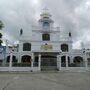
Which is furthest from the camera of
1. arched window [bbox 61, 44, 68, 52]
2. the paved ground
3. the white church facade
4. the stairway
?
arched window [bbox 61, 44, 68, 52]

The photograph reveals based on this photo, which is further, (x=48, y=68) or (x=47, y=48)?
(x=47, y=48)

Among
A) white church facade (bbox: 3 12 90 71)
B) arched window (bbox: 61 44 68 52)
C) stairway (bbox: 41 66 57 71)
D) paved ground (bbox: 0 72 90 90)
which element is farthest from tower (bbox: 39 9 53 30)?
paved ground (bbox: 0 72 90 90)

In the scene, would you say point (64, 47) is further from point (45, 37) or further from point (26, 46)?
point (26, 46)

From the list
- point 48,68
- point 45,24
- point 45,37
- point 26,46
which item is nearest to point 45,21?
point 45,24

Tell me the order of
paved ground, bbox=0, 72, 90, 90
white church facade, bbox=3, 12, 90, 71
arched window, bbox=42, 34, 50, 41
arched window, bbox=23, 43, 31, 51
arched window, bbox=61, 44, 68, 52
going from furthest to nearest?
arched window, bbox=42, 34, 50, 41 → arched window, bbox=61, 44, 68, 52 → arched window, bbox=23, 43, 31, 51 → white church facade, bbox=3, 12, 90, 71 → paved ground, bbox=0, 72, 90, 90

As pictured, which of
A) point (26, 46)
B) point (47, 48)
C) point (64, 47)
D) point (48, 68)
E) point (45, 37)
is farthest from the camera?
point (45, 37)

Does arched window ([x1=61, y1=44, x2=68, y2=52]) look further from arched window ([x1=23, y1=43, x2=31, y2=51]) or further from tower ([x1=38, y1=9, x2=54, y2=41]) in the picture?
arched window ([x1=23, y1=43, x2=31, y2=51])

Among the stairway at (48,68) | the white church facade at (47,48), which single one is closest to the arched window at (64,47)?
the white church facade at (47,48)

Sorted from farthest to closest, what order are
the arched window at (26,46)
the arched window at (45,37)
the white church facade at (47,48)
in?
the arched window at (45,37) → the arched window at (26,46) → the white church facade at (47,48)

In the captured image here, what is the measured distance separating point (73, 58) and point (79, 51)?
82.8 inches

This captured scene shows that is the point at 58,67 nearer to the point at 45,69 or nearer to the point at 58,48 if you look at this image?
the point at 45,69

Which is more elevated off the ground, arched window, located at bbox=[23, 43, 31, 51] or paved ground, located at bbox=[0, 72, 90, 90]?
arched window, located at bbox=[23, 43, 31, 51]

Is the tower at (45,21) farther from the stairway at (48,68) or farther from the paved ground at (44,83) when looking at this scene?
the paved ground at (44,83)

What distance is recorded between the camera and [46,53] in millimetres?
32500
